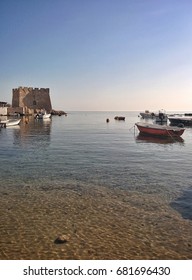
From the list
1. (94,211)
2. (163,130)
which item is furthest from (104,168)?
(163,130)

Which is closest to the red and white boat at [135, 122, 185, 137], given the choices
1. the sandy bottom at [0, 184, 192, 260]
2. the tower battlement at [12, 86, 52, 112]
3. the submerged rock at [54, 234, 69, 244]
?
the sandy bottom at [0, 184, 192, 260]

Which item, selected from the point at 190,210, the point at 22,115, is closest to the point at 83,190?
the point at 190,210

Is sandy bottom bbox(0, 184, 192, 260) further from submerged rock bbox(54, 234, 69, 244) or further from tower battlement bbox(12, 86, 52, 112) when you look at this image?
tower battlement bbox(12, 86, 52, 112)

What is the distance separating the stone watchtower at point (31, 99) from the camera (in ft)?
356

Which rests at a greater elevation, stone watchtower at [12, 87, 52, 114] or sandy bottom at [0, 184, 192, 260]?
stone watchtower at [12, 87, 52, 114]

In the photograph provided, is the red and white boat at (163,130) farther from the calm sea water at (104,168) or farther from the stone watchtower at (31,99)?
the stone watchtower at (31,99)

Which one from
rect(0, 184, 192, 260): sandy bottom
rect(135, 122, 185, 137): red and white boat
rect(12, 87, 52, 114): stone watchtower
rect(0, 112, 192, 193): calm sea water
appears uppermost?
rect(12, 87, 52, 114): stone watchtower

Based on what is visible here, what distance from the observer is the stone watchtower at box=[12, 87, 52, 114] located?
109 metres

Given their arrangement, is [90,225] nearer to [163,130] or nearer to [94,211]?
[94,211]

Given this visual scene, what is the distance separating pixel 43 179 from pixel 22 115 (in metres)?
89.5

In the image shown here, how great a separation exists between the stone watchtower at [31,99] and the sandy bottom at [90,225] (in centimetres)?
9596

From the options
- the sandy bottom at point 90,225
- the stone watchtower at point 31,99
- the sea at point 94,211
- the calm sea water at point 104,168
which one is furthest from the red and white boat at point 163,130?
the stone watchtower at point 31,99

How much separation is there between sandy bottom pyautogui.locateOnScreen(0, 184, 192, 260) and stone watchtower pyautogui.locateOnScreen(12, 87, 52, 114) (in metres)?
96.0
